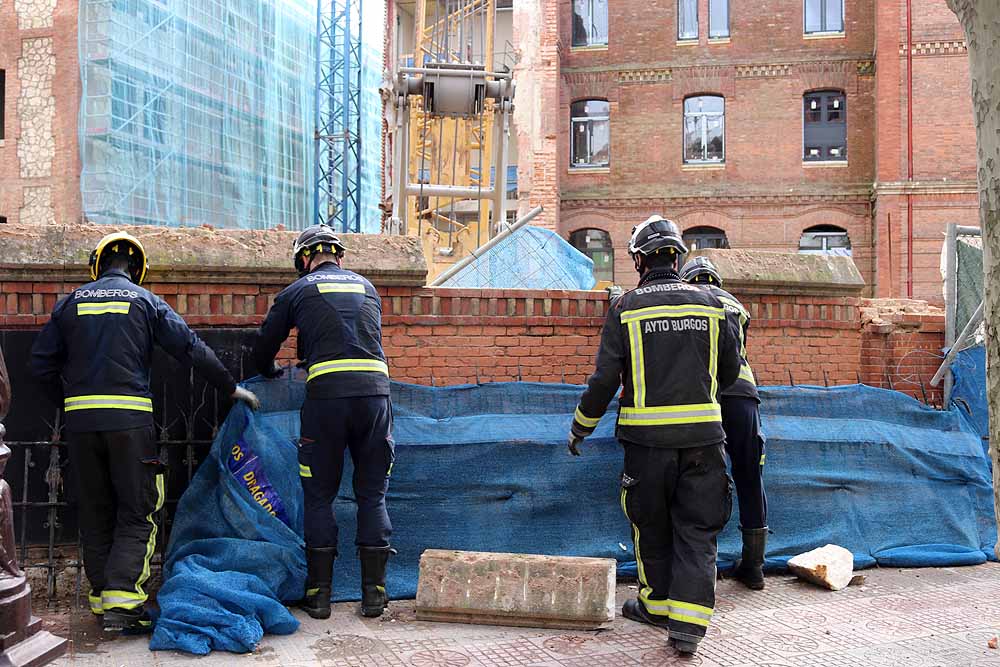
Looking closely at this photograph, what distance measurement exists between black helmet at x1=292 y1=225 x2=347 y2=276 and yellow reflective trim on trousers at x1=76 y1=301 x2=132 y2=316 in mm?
993

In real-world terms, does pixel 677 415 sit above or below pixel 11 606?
above

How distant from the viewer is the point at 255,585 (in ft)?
15.1

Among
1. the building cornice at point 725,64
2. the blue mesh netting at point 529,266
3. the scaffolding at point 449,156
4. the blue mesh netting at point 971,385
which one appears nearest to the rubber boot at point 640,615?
the blue mesh netting at point 529,266

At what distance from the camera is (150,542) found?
15.1ft

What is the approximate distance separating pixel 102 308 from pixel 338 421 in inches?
51.3

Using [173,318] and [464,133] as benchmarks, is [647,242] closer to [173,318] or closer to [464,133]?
[173,318]

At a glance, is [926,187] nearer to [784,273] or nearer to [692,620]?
[784,273]

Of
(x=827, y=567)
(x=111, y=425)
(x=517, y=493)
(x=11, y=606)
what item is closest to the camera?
(x=11, y=606)

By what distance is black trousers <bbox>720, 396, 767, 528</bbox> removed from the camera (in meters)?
5.43

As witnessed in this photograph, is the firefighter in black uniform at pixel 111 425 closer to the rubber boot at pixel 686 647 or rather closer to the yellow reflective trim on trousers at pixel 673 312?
the yellow reflective trim on trousers at pixel 673 312

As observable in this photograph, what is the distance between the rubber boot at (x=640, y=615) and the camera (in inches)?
187

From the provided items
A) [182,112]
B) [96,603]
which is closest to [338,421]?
[96,603]

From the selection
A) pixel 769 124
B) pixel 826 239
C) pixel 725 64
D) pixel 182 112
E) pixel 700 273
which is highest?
pixel 725 64

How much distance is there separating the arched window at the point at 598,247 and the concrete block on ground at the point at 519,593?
19596 mm
